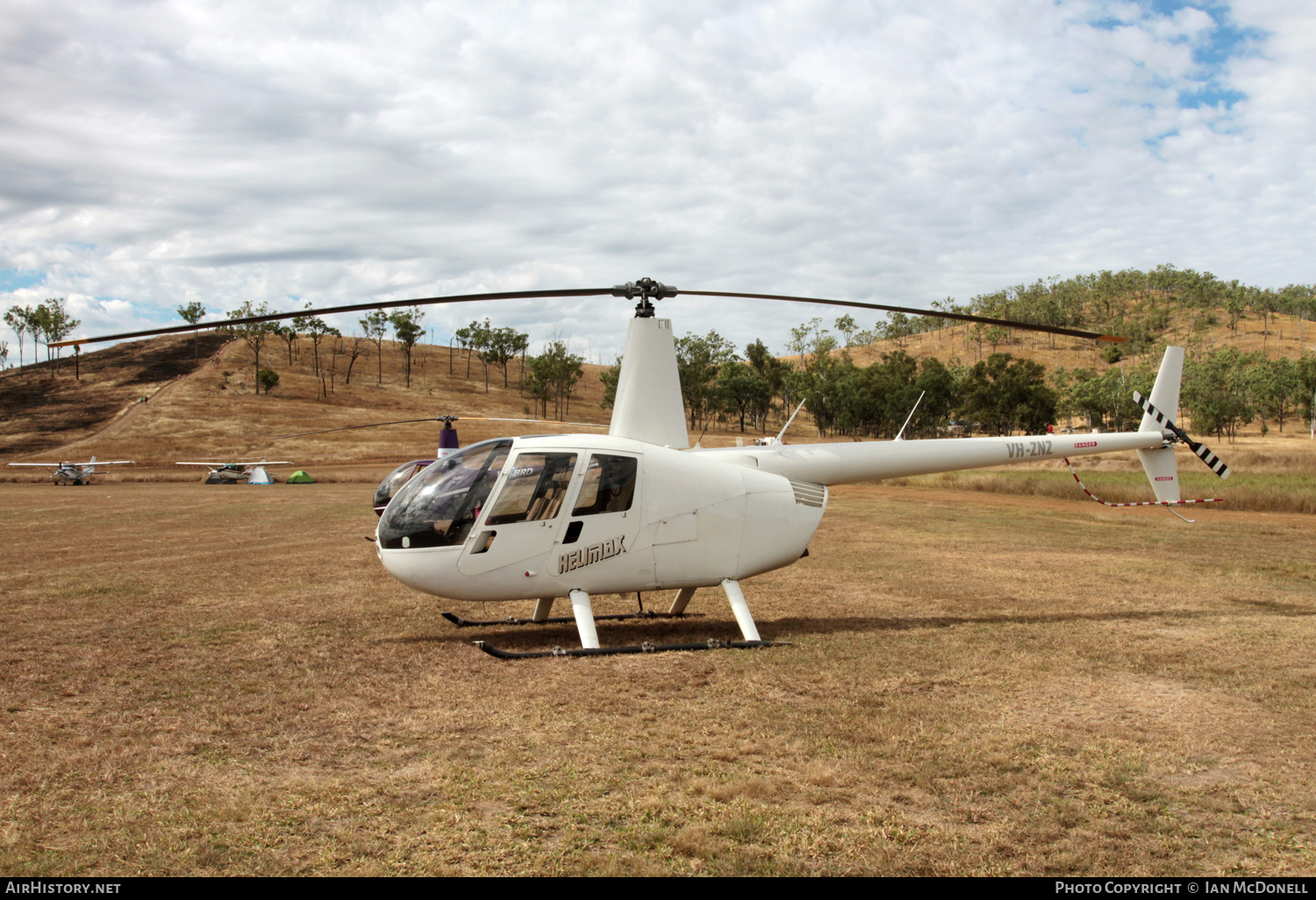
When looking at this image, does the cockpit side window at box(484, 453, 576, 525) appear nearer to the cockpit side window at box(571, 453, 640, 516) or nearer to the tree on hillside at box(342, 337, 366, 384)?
the cockpit side window at box(571, 453, 640, 516)

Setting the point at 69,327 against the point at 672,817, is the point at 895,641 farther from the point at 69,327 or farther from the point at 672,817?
the point at 69,327

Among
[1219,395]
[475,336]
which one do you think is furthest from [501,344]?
[1219,395]

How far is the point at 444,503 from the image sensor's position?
26.0ft

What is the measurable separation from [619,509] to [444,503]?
1804 millimetres

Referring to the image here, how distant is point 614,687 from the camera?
22.3 ft

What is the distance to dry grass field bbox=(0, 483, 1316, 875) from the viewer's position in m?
4.05

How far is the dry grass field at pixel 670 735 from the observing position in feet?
13.3

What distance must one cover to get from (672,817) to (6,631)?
28.3 ft

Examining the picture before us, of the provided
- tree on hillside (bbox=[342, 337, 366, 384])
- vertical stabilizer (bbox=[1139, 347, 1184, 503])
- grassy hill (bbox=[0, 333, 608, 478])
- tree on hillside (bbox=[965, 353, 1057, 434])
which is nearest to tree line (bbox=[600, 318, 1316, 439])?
tree on hillside (bbox=[965, 353, 1057, 434])

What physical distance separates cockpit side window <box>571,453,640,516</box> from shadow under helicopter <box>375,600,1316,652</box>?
5.40 feet

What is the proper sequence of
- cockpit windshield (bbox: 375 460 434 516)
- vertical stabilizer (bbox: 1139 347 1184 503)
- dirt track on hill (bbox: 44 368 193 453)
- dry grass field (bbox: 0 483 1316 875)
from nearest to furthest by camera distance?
1. dry grass field (bbox: 0 483 1316 875)
2. vertical stabilizer (bbox: 1139 347 1184 503)
3. cockpit windshield (bbox: 375 460 434 516)
4. dirt track on hill (bbox: 44 368 193 453)

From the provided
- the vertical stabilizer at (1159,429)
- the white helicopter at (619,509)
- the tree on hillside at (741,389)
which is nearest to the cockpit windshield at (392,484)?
the white helicopter at (619,509)

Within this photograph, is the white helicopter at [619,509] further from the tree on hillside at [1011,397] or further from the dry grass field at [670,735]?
the tree on hillside at [1011,397]

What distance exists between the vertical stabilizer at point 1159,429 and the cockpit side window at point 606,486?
8466mm
